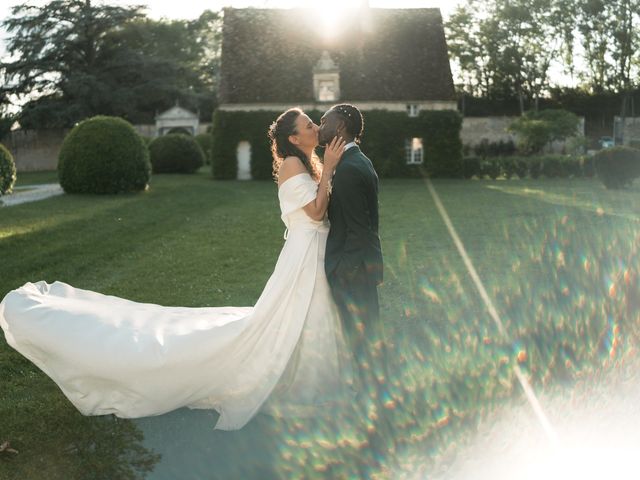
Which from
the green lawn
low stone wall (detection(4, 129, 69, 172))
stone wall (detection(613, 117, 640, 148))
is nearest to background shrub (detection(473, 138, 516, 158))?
stone wall (detection(613, 117, 640, 148))

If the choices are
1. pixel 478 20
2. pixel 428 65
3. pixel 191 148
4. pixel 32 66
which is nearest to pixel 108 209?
pixel 191 148

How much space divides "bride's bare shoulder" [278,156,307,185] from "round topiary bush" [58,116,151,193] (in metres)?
20.2

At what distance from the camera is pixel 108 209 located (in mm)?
19156

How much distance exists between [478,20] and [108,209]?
43933mm

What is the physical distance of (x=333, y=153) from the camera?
15.9 feet

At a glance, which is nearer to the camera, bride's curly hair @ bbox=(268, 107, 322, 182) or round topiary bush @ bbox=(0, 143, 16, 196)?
bride's curly hair @ bbox=(268, 107, 322, 182)

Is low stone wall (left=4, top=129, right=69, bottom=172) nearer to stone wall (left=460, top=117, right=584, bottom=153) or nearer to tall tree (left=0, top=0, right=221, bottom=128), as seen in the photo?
tall tree (left=0, top=0, right=221, bottom=128)

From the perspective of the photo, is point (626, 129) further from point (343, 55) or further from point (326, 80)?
point (326, 80)

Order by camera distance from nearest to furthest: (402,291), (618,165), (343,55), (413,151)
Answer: (402,291)
(618,165)
(413,151)
(343,55)

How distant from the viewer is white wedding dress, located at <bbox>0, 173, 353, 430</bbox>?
490 centimetres

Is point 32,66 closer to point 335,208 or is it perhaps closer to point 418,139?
point 418,139

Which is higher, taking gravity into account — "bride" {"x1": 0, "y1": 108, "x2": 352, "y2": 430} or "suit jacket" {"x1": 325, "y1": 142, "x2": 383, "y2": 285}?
"suit jacket" {"x1": 325, "y1": 142, "x2": 383, "y2": 285}

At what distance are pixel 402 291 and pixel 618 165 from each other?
19.5m

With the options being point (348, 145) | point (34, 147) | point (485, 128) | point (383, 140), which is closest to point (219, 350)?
point (348, 145)
